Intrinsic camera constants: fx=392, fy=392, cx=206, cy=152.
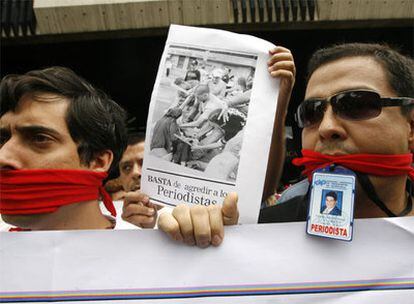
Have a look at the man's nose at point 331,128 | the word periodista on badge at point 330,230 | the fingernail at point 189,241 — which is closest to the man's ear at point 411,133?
the man's nose at point 331,128

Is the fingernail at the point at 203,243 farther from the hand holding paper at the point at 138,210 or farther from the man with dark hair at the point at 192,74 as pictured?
the man with dark hair at the point at 192,74

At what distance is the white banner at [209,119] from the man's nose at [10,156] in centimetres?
42

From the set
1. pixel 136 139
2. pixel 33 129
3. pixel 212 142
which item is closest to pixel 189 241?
pixel 212 142

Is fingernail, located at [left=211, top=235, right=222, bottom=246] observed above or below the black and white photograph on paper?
below

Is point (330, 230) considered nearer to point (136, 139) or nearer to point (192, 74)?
point (192, 74)

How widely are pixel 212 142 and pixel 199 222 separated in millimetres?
237

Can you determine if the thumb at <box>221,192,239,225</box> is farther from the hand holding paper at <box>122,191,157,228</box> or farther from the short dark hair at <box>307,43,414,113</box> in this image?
the short dark hair at <box>307,43,414,113</box>

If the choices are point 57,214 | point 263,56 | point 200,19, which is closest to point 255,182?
point 263,56

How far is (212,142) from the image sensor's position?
3.34 ft

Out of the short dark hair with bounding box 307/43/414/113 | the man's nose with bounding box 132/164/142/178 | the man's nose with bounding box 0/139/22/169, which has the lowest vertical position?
the man's nose with bounding box 132/164/142/178

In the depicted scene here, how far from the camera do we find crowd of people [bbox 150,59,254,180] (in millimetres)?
1011

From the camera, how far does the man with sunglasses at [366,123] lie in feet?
3.40

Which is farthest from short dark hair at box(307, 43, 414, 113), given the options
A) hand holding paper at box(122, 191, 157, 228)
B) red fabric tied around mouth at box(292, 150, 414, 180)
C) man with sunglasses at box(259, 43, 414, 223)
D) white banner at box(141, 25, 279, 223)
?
hand holding paper at box(122, 191, 157, 228)

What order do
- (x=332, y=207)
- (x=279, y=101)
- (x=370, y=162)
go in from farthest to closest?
(x=279, y=101)
(x=370, y=162)
(x=332, y=207)
